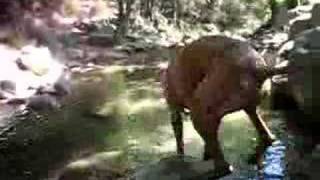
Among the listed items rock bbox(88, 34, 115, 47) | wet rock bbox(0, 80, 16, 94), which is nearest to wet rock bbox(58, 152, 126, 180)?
wet rock bbox(0, 80, 16, 94)

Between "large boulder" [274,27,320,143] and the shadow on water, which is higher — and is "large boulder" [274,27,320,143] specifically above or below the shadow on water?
above

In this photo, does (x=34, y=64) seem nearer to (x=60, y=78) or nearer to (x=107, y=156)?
(x=60, y=78)

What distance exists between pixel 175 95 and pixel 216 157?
0.75m

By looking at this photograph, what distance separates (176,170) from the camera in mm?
5641

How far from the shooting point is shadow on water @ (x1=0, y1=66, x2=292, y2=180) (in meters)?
6.72

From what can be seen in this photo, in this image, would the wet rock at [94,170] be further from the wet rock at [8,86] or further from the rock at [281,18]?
the rock at [281,18]

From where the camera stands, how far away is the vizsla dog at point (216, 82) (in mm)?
5320

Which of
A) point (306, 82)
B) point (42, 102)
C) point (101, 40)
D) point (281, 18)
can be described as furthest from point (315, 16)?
point (101, 40)

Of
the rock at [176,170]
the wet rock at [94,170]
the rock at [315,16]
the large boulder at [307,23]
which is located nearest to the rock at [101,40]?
the large boulder at [307,23]

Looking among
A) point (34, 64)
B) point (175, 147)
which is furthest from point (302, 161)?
point (34, 64)

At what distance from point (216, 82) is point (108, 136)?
2.81 meters

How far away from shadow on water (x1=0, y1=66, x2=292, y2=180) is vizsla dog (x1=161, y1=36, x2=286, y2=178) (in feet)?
1.70

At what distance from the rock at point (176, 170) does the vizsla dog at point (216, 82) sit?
0.32 ft

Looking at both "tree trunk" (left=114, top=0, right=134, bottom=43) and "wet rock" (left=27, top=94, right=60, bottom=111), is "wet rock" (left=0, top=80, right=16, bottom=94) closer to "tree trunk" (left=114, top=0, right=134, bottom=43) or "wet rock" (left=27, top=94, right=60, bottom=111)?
"wet rock" (left=27, top=94, right=60, bottom=111)
